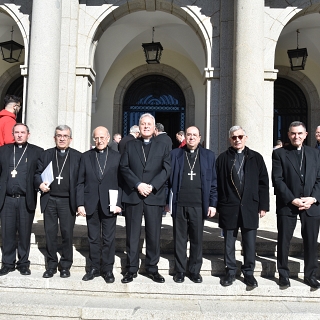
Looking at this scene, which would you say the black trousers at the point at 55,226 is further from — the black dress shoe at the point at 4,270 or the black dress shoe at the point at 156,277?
the black dress shoe at the point at 156,277

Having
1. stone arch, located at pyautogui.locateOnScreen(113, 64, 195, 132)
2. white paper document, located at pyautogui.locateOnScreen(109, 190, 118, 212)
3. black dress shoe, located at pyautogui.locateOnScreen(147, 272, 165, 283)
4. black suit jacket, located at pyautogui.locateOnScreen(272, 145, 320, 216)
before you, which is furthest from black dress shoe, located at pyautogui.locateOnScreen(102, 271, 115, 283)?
stone arch, located at pyautogui.locateOnScreen(113, 64, 195, 132)

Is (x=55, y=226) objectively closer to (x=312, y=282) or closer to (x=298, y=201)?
(x=298, y=201)

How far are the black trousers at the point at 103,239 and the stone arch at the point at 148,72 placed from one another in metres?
7.48

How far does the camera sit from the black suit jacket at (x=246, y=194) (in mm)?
4098

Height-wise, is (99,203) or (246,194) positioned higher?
(246,194)

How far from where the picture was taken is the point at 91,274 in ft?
13.7

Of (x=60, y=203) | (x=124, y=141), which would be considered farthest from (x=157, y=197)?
(x=124, y=141)

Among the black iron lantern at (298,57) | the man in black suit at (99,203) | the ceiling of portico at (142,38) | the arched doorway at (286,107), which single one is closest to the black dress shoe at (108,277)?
the man in black suit at (99,203)

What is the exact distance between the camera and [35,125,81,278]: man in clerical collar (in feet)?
13.8

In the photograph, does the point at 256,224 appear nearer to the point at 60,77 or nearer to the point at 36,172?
the point at 36,172

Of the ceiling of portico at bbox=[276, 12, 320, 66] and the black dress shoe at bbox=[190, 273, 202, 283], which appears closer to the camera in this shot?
the black dress shoe at bbox=[190, 273, 202, 283]

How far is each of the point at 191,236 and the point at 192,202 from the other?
0.40 m

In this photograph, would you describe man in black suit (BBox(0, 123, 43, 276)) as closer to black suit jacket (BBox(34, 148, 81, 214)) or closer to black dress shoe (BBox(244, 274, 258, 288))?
black suit jacket (BBox(34, 148, 81, 214))

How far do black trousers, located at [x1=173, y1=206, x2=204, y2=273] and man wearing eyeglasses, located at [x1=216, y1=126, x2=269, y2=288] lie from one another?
0.28 m
